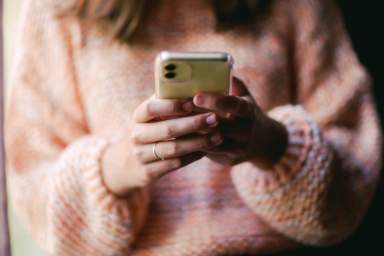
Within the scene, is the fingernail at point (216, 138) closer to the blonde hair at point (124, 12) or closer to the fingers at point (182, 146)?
the fingers at point (182, 146)

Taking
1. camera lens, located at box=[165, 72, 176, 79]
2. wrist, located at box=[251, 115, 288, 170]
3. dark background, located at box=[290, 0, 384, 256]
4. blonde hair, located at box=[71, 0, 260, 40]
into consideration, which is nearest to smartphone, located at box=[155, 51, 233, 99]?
camera lens, located at box=[165, 72, 176, 79]

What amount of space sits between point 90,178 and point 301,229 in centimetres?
24

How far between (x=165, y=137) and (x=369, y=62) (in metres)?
0.41

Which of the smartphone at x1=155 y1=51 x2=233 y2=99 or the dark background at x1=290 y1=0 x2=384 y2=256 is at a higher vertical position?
the smartphone at x1=155 y1=51 x2=233 y2=99

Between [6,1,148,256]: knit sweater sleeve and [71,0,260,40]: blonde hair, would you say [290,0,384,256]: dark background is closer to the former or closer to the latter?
[71,0,260,40]: blonde hair

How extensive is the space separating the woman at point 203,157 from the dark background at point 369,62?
0.06m

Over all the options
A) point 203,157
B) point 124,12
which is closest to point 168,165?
point 203,157

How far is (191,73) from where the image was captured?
0.34 metres

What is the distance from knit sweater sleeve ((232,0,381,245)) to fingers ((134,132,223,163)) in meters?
0.13

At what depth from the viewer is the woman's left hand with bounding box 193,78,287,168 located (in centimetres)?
36

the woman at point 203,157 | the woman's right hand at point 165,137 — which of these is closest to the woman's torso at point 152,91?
the woman at point 203,157

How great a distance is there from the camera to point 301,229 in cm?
52

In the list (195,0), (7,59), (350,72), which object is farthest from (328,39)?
(7,59)

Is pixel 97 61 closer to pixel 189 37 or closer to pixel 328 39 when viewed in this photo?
pixel 189 37
